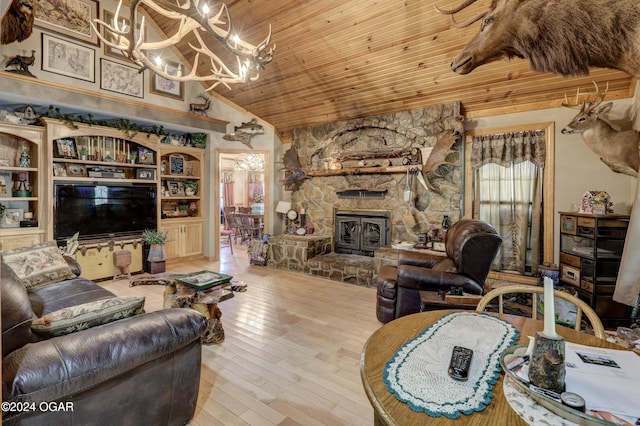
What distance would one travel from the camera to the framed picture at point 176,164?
227 inches

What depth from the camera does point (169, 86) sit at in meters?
5.32

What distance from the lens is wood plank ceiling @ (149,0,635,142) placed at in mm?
3402

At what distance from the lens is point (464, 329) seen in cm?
125

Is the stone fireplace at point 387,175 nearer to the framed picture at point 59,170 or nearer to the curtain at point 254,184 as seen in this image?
the framed picture at point 59,170

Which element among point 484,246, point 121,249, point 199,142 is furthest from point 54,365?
point 199,142

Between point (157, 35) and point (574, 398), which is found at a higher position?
point (157, 35)

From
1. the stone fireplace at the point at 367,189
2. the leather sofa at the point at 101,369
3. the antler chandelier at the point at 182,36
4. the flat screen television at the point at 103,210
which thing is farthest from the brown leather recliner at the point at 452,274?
the flat screen television at the point at 103,210

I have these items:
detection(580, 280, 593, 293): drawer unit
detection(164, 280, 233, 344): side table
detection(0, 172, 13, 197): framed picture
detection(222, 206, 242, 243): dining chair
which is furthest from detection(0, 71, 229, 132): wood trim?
detection(580, 280, 593, 293): drawer unit

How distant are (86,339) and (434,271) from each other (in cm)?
250

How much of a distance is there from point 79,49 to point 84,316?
472 centimetres

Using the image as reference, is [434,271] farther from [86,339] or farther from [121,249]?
[121,249]

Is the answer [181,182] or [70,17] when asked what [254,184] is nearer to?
[181,182]

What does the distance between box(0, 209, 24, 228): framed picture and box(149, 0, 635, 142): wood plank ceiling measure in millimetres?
3611

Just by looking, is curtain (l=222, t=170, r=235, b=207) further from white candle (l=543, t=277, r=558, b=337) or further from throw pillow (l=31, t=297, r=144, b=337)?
white candle (l=543, t=277, r=558, b=337)
